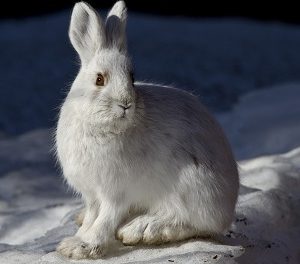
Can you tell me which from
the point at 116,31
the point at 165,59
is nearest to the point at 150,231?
the point at 116,31

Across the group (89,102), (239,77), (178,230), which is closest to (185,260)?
(178,230)

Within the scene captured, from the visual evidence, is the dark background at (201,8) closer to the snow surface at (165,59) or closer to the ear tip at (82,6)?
the snow surface at (165,59)

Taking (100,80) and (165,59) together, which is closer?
(100,80)

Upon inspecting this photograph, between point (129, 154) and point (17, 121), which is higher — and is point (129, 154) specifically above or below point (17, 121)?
above

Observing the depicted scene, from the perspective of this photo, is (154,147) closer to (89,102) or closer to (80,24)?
(89,102)

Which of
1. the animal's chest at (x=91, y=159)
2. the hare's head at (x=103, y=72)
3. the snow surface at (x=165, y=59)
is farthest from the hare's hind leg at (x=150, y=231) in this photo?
the snow surface at (x=165, y=59)

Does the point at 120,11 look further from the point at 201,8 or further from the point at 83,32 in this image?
the point at 201,8

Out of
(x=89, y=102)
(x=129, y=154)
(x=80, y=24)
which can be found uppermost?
(x=80, y=24)
